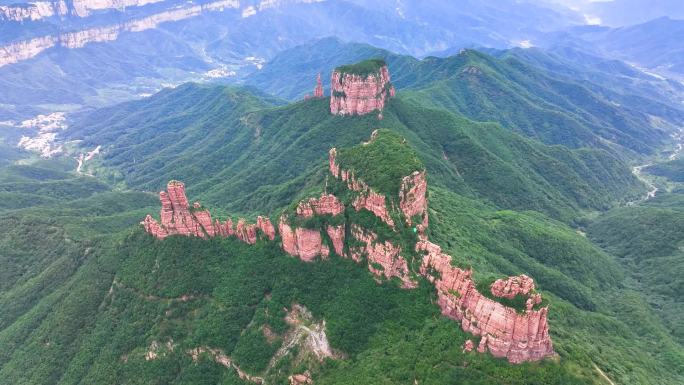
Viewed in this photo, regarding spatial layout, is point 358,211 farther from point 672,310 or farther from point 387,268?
point 672,310

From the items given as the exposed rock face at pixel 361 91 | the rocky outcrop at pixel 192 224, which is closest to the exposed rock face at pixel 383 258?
the rocky outcrop at pixel 192 224

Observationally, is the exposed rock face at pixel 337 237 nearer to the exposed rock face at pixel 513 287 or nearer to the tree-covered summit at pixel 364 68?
the exposed rock face at pixel 513 287

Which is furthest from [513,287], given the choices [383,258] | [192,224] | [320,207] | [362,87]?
[362,87]

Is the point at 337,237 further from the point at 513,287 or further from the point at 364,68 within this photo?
the point at 364,68

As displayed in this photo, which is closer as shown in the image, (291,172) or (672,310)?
(672,310)

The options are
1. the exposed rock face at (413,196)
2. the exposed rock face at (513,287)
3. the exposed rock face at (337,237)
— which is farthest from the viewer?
the exposed rock face at (337,237)

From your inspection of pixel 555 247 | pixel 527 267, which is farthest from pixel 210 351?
pixel 555 247

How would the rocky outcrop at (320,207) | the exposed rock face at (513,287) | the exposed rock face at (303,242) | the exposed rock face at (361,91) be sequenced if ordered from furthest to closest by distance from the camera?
the exposed rock face at (361,91), the rocky outcrop at (320,207), the exposed rock face at (303,242), the exposed rock face at (513,287)

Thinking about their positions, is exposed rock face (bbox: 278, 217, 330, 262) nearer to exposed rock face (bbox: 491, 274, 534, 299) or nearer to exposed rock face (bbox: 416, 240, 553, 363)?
exposed rock face (bbox: 416, 240, 553, 363)
